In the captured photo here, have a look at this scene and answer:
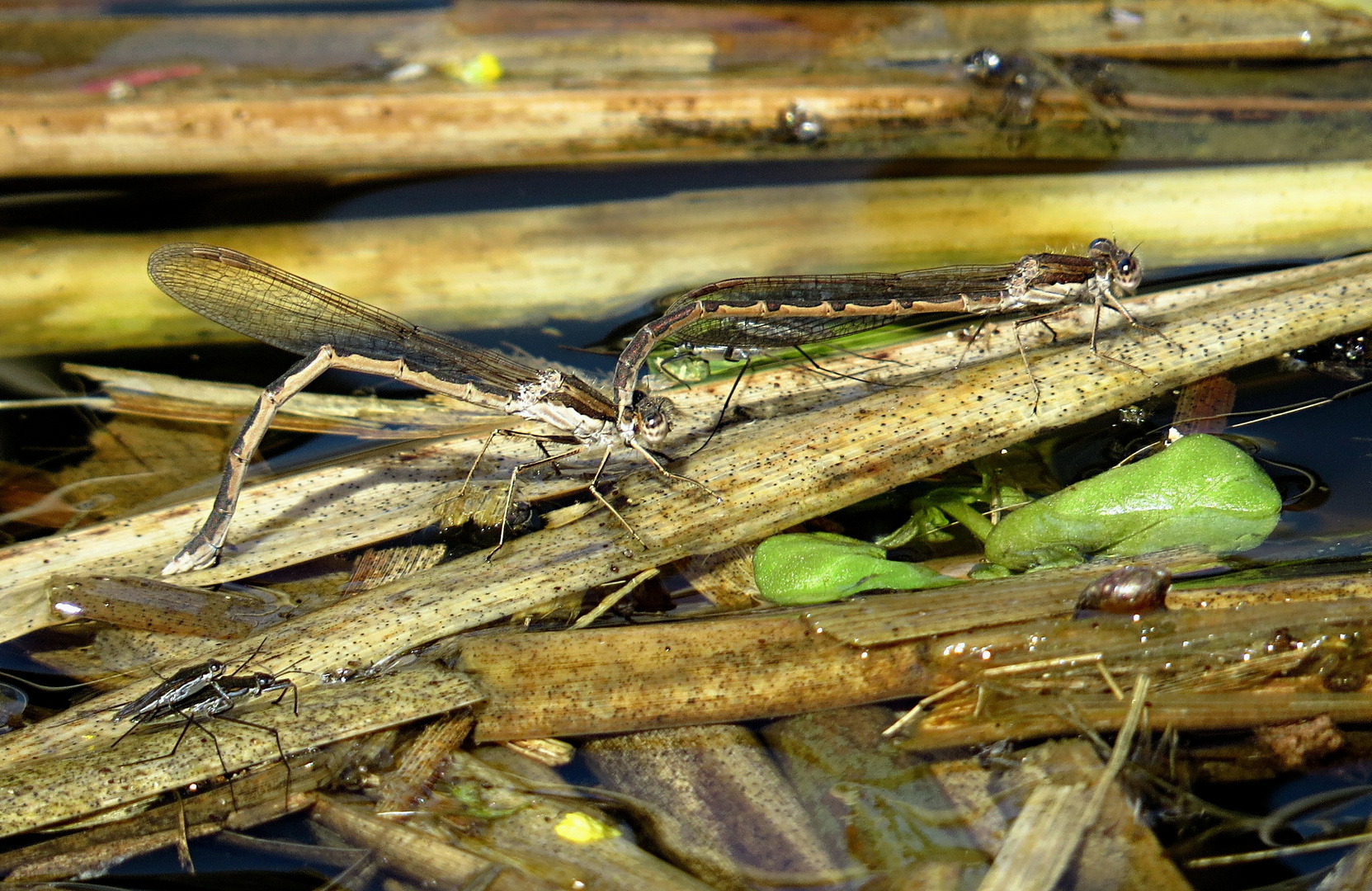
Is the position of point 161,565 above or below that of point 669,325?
below

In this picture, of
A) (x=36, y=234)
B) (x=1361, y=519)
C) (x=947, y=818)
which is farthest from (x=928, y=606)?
(x=36, y=234)

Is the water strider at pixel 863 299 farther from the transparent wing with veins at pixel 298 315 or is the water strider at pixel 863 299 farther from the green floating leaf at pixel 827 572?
the green floating leaf at pixel 827 572

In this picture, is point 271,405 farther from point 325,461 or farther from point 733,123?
point 733,123

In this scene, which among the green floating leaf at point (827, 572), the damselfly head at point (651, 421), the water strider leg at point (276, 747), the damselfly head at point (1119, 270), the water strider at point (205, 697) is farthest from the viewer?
the damselfly head at point (1119, 270)

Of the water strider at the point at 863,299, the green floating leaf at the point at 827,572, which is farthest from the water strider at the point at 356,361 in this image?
the green floating leaf at the point at 827,572

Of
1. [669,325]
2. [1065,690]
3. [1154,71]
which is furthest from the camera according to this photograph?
[1154,71]

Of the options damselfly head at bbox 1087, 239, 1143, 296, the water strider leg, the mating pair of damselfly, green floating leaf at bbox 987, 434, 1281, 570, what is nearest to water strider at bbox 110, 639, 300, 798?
the water strider leg

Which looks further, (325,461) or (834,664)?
(325,461)
